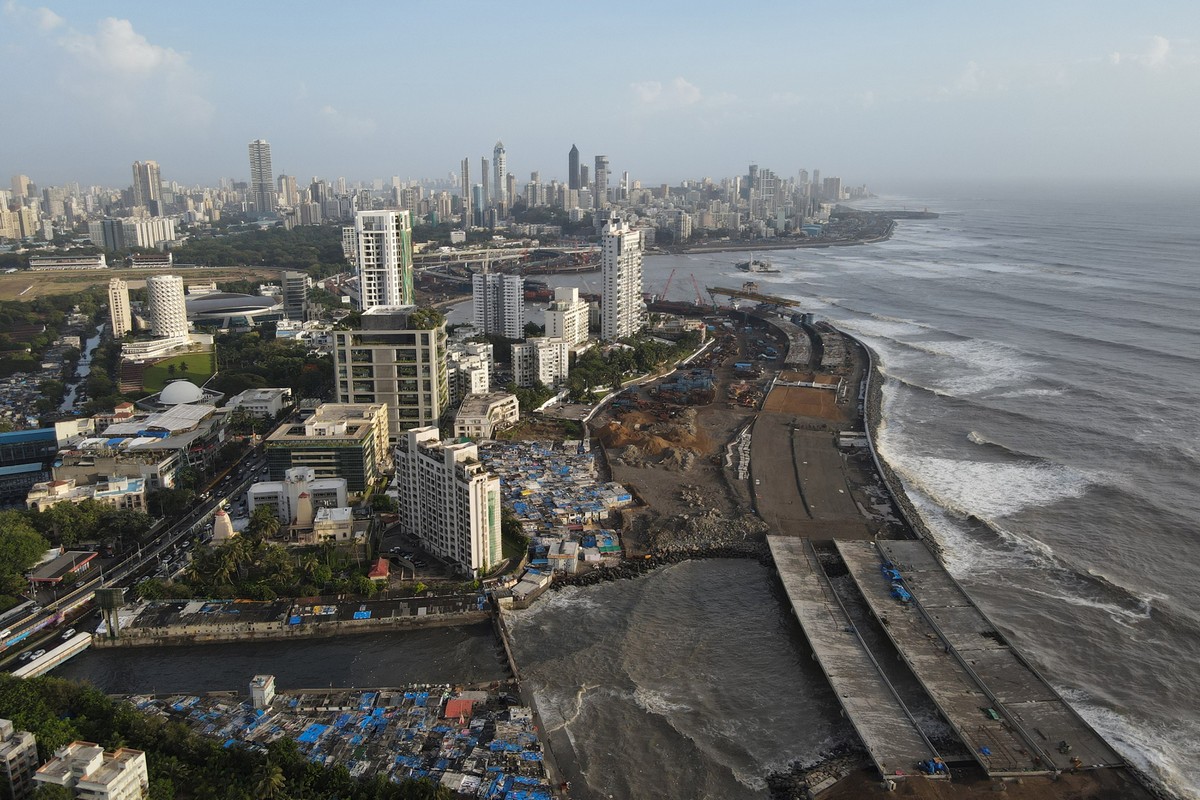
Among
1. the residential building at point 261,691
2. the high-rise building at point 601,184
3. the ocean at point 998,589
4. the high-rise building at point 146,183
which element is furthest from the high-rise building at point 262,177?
the residential building at point 261,691

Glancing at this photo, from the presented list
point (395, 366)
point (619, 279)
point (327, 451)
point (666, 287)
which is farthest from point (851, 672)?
point (666, 287)

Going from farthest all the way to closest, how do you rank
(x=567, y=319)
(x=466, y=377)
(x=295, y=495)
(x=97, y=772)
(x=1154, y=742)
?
(x=567, y=319) → (x=466, y=377) → (x=295, y=495) → (x=1154, y=742) → (x=97, y=772)

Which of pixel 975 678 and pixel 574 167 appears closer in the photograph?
pixel 975 678

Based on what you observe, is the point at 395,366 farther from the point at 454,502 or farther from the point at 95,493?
the point at 454,502

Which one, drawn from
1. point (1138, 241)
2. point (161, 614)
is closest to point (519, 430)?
point (161, 614)

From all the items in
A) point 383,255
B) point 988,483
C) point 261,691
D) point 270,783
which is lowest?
point 261,691
